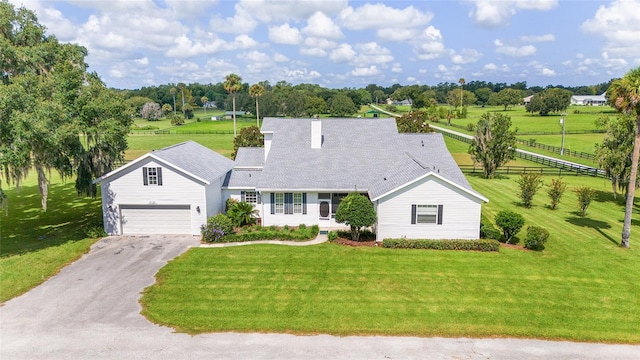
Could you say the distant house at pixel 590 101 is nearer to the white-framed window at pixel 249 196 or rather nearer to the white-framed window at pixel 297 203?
the white-framed window at pixel 297 203

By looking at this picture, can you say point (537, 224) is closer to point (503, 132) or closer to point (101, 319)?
point (503, 132)

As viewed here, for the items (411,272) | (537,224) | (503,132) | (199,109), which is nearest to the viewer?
(411,272)

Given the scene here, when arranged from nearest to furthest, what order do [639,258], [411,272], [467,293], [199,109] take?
[467,293], [411,272], [639,258], [199,109]

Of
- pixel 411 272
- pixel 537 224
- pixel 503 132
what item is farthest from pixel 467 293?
pixel 503 132

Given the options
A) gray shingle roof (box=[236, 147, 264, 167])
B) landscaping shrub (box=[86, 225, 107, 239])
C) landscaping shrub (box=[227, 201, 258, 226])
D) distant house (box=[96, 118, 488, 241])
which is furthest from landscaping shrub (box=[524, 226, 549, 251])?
landscaping shrub (box=[86, 225, 107, 239])

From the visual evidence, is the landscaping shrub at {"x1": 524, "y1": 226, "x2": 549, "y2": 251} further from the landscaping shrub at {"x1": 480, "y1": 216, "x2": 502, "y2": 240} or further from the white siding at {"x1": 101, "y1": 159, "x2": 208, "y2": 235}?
the white siding at {"x1": 101, "y1": 159, "x2": 208, "y2": 235}

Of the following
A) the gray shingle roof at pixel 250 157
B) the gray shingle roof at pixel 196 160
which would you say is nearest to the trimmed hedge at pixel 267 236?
the gray shingle roof at pixel 196 160
